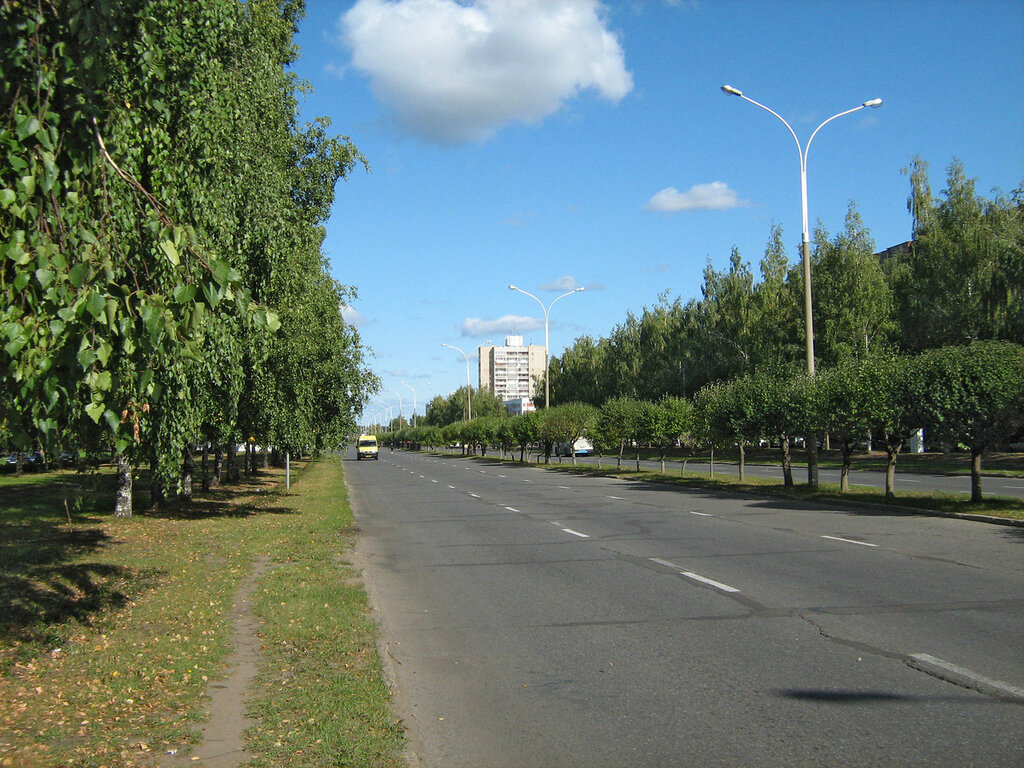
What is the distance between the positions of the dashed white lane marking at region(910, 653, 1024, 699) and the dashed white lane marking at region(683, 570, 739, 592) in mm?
3352

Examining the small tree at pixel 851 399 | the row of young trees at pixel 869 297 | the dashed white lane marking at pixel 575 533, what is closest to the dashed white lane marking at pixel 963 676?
the dashed white lane marking at pixel 575 533

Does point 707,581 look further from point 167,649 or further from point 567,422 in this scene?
point 567,422

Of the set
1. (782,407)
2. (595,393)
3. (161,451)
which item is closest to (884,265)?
(595,393)

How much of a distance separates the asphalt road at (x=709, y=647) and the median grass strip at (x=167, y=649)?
0.47m

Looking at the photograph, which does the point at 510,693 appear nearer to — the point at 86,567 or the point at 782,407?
the point at 86,567

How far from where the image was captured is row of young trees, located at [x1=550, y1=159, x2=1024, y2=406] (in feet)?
145

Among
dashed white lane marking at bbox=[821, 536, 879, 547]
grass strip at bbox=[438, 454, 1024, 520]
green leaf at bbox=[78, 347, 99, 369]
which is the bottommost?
dashed white lane marking at bbox=[821, 536, 879, 547]

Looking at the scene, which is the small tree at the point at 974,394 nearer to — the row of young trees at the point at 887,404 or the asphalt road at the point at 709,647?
the row of young trees at the point at 887,404

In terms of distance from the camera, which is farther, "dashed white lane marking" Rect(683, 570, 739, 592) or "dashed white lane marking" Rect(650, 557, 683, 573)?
"dashed white lane marking" Rect(650, 557, 683, 573)

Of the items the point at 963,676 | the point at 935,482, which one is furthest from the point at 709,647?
the point at 935,482

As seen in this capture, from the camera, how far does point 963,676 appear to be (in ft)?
21.2

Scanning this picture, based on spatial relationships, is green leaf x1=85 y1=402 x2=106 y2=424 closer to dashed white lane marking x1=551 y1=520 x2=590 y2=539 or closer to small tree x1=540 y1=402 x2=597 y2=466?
dashed white lane marking x1=551 y1=520 x2=590 y2=539

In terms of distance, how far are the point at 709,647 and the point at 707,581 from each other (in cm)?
340

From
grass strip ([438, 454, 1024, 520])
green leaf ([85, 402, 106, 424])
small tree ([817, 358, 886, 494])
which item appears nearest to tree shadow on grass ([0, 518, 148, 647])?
green leaf ([85, 402, 106, 424])
